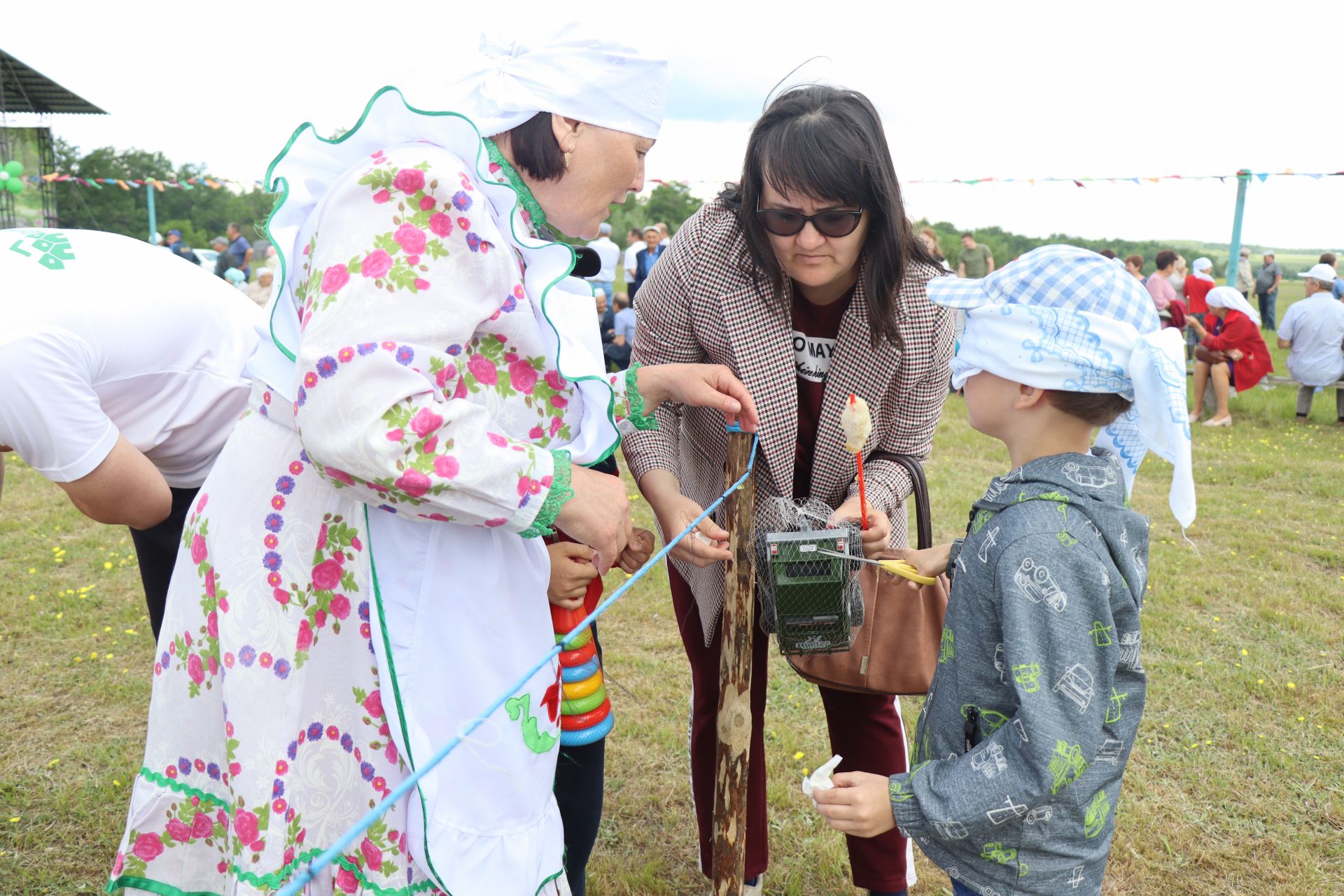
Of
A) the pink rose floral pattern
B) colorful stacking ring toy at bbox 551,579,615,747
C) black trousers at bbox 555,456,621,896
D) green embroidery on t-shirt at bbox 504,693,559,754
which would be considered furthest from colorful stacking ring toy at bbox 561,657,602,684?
the pink rose floral pattern

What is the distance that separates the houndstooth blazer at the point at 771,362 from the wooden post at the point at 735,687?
0.46ft

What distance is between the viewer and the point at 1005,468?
324 inches

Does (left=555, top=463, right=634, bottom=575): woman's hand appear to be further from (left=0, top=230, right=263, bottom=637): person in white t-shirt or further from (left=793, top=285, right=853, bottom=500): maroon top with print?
(left=0, top=230, right=263, bottom=637): person in white t-shirt

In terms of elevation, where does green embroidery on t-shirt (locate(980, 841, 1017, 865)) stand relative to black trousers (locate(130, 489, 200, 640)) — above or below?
below

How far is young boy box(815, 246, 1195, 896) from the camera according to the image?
148 centimetres

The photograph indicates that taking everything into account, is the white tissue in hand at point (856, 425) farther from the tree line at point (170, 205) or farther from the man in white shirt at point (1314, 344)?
the tree line at point (170, 205)

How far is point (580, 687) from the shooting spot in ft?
5.98

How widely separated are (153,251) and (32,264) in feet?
1.00

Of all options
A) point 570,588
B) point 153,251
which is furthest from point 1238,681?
point 153,251

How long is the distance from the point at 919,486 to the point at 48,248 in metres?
2.11

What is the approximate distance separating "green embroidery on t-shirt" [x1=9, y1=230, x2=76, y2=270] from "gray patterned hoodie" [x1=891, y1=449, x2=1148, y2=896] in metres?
2.03

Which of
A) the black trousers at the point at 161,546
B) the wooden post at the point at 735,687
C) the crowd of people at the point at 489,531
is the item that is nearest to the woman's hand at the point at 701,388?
the wooden post at the point at 735,687

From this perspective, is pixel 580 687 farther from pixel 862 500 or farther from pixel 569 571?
pixel 862 500

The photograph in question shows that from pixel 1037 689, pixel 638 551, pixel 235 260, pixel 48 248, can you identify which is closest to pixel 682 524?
pixel 638 551
